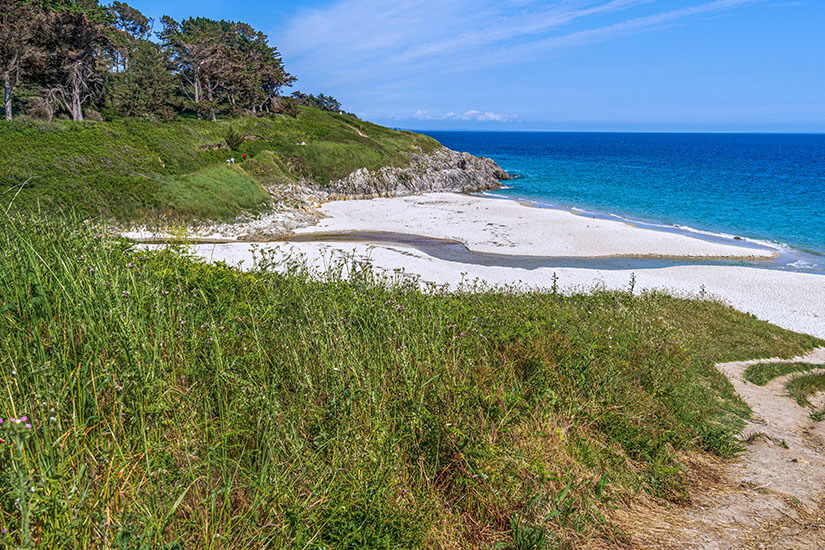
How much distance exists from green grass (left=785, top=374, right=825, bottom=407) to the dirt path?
12.7 ft

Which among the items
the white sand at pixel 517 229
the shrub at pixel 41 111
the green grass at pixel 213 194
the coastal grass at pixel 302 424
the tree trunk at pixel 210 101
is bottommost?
the white sand at pixel 517 229

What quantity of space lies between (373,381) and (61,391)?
239cm

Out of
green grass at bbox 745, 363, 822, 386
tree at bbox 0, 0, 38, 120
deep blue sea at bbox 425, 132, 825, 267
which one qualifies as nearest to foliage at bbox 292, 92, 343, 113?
deep blue sea at bbox 425, 132, 825, 267

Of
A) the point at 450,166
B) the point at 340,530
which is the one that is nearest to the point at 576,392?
the point at 340,530

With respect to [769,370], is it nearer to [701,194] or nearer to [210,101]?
[701,194]

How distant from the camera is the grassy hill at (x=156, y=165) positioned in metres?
29.3

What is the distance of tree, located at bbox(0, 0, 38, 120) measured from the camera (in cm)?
3472

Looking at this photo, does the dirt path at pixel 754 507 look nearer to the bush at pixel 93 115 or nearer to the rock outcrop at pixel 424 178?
the rock outcrop at pixel 424 178

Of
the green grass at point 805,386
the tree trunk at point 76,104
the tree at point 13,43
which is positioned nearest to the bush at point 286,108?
the tree trunk at point 76,104

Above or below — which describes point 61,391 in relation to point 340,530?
above

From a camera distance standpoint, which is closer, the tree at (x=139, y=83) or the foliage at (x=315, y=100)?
the tree at (x=139, y=83)

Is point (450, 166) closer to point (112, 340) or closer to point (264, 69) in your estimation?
point (264, 69)

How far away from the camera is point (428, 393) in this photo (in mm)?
4465

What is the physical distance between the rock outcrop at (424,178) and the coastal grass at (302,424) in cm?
4504
